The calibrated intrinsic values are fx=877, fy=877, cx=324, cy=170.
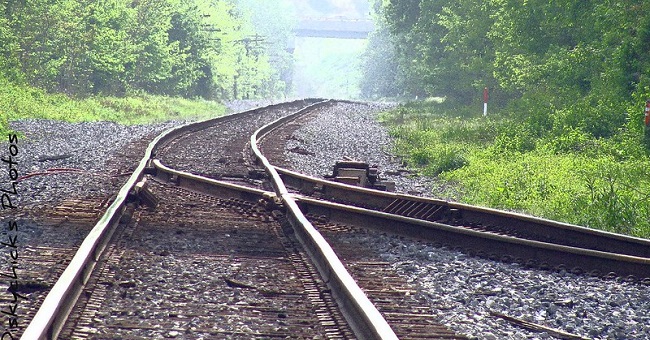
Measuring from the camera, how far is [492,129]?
23078 millimetres

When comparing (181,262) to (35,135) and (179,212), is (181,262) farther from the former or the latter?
(35,135)

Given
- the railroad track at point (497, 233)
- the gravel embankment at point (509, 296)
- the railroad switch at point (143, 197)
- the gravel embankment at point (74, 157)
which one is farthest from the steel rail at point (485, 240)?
the gravel embankment at point (74, 157)

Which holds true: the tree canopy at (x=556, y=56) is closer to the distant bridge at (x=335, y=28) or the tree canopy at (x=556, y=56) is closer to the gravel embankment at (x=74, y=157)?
the gravel embankment at (x=74, y=157)

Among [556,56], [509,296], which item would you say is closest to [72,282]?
[509,296]

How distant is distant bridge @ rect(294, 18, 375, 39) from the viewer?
14575 centimetres

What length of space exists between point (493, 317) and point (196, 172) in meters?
7.79

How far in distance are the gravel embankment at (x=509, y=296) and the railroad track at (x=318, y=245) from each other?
238 millimetres

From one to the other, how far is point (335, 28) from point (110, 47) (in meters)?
106

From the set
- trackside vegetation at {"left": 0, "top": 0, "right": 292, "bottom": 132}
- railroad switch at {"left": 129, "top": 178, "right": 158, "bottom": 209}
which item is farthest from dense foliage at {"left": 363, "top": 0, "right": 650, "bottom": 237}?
trackside vegetation at {"left": 0, "top": 0, "right": 292, "bottom": 132}

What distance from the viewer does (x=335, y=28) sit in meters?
149

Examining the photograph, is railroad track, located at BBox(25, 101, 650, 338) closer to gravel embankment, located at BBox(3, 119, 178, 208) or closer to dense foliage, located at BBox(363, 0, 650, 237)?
gravel embankment, located at BBox(3, 119, 178, 208)

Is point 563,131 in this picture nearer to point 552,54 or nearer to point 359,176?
point 552,54

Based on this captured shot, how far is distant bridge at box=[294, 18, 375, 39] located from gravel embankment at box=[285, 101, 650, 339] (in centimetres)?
13918

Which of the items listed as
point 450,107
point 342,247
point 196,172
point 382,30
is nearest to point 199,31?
point 450,107
